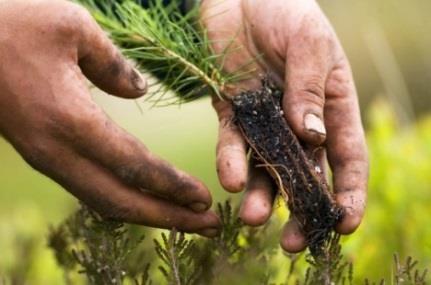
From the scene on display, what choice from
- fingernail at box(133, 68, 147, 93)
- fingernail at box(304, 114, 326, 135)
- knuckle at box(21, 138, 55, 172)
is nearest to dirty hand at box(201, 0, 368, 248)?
fingernail at box(304, 114, 326, 135)

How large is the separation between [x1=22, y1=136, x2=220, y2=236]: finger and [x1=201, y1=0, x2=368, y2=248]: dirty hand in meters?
0.10

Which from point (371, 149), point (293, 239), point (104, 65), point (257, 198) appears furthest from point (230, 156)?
point (371, 149)

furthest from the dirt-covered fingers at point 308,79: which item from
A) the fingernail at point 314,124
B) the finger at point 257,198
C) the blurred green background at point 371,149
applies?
the blurred green background at point 371,149

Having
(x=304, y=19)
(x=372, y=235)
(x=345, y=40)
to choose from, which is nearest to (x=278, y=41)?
(x=304, y=19)

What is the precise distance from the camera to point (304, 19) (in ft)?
7.75

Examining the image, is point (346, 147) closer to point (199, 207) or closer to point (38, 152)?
point (199, 207)

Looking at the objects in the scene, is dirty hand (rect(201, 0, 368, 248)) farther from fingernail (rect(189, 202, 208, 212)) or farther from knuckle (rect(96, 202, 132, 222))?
knuckle (rect(96, 202, 132, 222))

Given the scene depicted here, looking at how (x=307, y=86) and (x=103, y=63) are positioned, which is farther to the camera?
(x=307, y=86)

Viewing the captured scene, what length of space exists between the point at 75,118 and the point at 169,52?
431 millimetres

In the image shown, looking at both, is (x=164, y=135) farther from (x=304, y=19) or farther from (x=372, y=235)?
(x=304, y=19)

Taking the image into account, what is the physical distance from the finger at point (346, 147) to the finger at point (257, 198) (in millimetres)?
139

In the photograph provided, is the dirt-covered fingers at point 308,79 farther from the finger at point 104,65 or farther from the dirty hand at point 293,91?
the finger at point 104,65

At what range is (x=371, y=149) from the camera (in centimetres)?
349

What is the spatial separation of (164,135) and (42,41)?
11.0 feet
